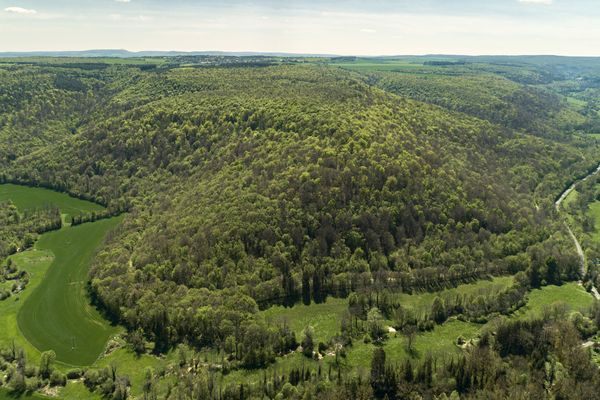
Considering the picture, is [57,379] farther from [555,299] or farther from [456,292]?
[555,299]

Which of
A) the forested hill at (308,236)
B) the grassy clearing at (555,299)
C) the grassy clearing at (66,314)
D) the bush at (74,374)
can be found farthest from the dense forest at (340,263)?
the grassy clearing at (66,314)

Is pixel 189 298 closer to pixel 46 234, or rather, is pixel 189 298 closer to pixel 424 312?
pixel 424 312

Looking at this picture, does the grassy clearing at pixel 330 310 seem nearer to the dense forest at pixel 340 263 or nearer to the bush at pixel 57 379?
the dense forest at pixel 340 263

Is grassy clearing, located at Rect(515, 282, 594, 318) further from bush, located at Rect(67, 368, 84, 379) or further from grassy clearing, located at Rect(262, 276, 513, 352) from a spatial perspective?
bush, located at Rect(67, 368, 84, 379)

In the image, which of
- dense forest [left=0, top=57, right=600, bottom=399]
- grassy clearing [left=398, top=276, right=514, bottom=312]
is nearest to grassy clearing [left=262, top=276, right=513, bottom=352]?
grassy clearing [left=398, top=276, right=514, bottom=312]

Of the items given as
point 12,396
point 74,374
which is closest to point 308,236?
point 74,374

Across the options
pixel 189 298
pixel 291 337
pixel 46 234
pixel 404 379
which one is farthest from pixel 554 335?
pixel 46 234

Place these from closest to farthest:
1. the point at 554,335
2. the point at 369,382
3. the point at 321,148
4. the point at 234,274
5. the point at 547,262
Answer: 1. the point at 369,382
2. the point at 554,335
3. the point at 234,274
4. the point at 547,262
5. the point at 321,148
